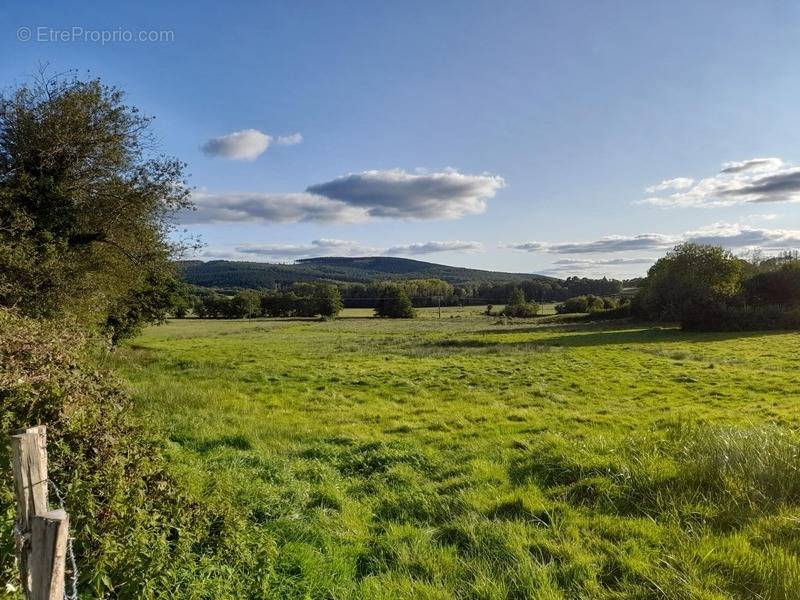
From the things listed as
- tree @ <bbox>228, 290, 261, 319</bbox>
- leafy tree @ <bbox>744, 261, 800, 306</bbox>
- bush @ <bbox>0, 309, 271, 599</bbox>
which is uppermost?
leafy tree @ <bbox>744, 261, 800, 306</bbox>

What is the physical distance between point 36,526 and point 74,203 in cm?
1857

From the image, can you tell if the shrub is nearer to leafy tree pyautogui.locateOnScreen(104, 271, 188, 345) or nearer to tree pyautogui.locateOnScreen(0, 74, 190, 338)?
leafy tree pyautogui.locateOnScreen(104, 271, 188, 345)

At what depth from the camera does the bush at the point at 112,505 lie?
3.88m

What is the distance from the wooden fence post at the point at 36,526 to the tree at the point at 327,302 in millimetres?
103405

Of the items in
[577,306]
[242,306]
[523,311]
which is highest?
[577,306]

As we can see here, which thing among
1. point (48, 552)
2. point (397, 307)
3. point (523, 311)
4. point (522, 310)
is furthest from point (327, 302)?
point (48, 552)

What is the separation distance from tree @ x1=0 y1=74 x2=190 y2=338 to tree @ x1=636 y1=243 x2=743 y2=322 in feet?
200

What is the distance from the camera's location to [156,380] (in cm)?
1692

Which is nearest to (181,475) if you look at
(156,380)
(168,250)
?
(156,380)

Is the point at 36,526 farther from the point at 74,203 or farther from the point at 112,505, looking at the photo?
the point at 74,203

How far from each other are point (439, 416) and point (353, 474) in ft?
19.5

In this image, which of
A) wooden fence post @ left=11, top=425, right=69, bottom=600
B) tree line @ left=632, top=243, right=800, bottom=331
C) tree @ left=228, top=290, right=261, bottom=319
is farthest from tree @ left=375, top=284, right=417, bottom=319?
wooden fence post @ left=11, top=425, right=69, bottom=600

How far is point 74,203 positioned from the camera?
56.4 feet

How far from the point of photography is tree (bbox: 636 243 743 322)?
59656 mm
